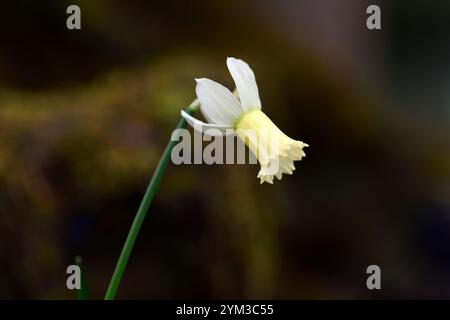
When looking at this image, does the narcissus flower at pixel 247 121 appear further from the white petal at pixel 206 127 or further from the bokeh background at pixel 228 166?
the bokeh background at pixel 228 166

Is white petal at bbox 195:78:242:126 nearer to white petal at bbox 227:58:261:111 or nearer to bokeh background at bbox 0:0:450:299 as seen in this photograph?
white petal at bbox 227:58:261:111

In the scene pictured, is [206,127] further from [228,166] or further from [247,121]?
[228,166]

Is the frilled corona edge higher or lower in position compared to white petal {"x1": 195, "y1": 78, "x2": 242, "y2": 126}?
lower

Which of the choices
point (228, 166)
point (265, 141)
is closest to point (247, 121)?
point (265, 141)

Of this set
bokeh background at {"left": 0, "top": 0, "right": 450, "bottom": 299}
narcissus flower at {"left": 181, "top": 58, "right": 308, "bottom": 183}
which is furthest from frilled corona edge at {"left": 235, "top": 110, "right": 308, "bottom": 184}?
bokeh background at {"left": 0, "top": 0, "right": 450, "bottom": 299}

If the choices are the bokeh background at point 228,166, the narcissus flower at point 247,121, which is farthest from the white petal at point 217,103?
the bokeh background at point 228,166

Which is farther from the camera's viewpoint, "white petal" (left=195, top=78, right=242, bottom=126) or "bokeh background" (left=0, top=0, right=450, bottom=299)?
"bokeh background" (left=0, top=0, right=450, bottom=299)

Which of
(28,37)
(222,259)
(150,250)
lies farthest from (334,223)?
(28,37)

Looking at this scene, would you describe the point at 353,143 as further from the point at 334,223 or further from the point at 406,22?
the point at 406,22
